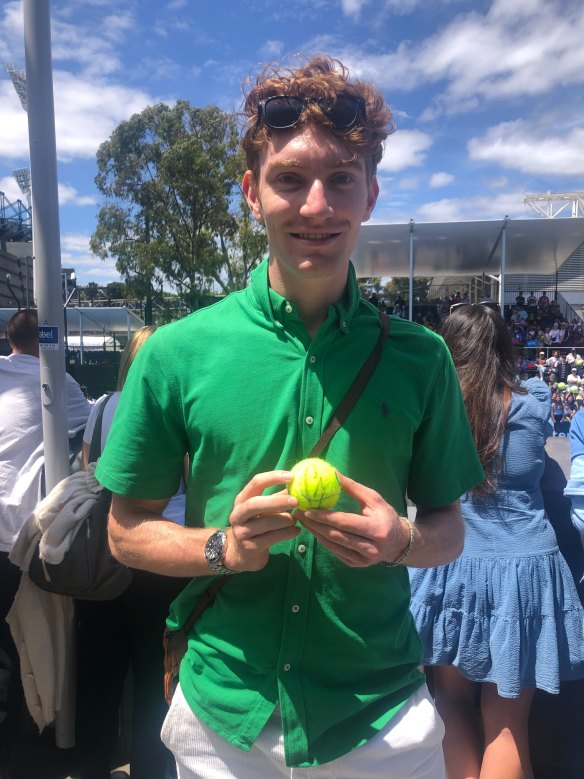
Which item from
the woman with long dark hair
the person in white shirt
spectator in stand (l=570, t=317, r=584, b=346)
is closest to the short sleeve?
the woman with long dark hair

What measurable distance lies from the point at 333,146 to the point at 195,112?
25363 millimetres

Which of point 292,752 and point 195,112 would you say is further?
point 195,112

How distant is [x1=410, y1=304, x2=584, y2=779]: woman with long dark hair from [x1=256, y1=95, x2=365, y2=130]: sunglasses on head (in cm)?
144

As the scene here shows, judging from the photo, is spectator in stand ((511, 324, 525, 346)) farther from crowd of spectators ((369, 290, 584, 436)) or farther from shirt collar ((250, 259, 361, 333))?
shirt collar ((250, 259, 361, 333))

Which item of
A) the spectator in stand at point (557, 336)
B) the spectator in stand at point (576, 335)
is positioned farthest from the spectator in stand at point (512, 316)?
the spectator in stand at point (576, 335)

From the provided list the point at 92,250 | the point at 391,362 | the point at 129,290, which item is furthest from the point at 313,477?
the point at 92,250

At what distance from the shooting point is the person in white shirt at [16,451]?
2.89 meters

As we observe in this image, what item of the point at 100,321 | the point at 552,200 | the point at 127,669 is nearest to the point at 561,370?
the point at 127,669

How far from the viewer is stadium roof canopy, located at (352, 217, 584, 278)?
14898 millimetres

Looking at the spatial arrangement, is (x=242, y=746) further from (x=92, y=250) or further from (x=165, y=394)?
(x=92, y=250)

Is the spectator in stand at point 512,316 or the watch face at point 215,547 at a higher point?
the spectator in stand at point 512,316

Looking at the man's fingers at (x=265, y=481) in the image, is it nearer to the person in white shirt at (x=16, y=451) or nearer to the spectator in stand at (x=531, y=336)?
the person in white shirt at (x=16, y=451)

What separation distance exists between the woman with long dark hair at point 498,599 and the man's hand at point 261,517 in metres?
1.48

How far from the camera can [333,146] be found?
144 cm
